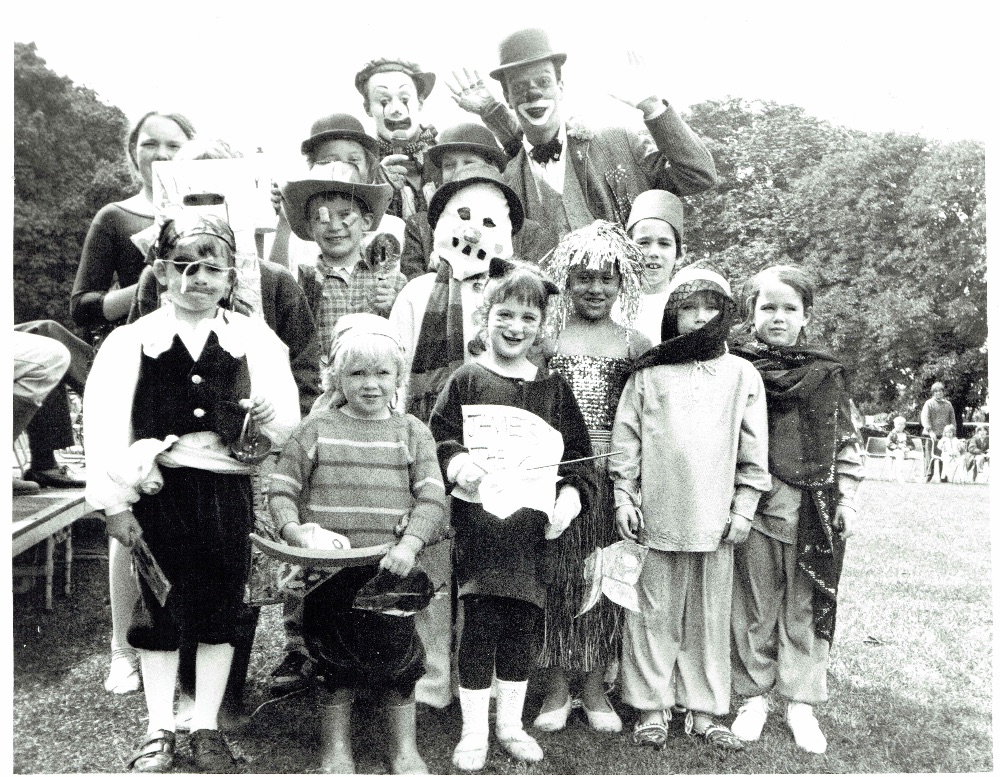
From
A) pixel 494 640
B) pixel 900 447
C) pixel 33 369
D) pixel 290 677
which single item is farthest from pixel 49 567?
pixel 900 447

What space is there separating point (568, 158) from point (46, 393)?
275 centimetres

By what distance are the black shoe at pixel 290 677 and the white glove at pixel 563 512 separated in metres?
1.29

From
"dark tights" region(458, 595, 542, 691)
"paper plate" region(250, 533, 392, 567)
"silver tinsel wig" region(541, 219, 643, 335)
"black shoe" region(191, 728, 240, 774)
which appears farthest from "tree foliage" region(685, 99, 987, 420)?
"black shoe" region(191, 728, 240, 774)

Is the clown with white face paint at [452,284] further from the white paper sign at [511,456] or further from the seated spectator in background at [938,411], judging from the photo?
the seated spectator in background at [938,411]

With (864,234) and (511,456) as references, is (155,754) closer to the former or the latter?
(511,456)

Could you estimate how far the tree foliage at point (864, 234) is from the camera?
5320 mm

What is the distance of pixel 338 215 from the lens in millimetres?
4020

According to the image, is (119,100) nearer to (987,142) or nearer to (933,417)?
(987,142)

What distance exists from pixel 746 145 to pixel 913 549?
11.2 feet

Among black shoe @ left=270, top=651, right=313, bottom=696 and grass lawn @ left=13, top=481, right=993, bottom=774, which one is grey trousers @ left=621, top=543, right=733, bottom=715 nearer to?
grass lawn @ left=13, top=481, right=993, bottom=774

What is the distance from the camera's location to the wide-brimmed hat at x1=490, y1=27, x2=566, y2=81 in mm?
4125

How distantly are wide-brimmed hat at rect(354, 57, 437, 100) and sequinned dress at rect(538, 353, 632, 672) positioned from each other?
1.81m

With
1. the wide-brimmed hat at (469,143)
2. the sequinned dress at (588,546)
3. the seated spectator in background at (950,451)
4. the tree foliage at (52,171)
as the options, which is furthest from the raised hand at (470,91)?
the seated spectator in background at (950,451)

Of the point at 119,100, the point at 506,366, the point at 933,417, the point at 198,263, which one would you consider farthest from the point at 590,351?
the point at 933,417
